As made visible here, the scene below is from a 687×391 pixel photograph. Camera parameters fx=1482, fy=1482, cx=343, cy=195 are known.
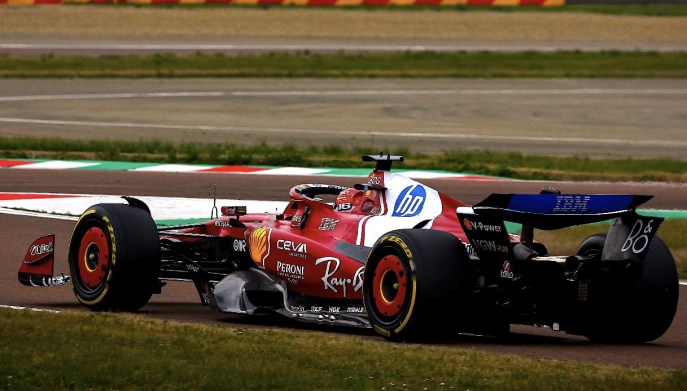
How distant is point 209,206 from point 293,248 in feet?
21.9

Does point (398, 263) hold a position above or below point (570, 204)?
below

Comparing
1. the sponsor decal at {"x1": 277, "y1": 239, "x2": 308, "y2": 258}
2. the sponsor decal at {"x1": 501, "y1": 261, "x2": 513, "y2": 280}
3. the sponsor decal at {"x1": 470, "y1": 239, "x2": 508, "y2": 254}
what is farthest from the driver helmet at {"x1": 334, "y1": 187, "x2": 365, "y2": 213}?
the sponsor decal at {"x1": 501, "y1": 261, "x2": 513, "y2": 280}

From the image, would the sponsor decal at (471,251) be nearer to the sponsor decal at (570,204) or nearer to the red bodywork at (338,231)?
the red bodywork at (338,231)

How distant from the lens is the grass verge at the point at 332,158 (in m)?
Answer: 21.6

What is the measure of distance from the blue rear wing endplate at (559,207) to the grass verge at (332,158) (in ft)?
37.6

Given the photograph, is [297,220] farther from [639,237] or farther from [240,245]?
[639,237]

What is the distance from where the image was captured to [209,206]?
17.7 meters

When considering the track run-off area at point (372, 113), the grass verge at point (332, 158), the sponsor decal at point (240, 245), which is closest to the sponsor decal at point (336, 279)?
the sponsor decal at point (240, 245)

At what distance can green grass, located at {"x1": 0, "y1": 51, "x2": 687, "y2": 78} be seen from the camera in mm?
37344

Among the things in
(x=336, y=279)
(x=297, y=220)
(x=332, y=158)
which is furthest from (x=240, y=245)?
(x=332, y=158)

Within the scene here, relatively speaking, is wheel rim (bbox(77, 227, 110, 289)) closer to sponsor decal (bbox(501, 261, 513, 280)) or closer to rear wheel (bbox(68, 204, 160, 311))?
rear wheel (bbox(68, 204, 160, 311))

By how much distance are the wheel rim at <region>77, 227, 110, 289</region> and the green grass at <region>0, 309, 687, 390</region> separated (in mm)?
1416

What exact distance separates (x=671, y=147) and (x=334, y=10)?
28.1 meters

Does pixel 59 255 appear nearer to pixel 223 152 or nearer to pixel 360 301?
pixel 360 301
